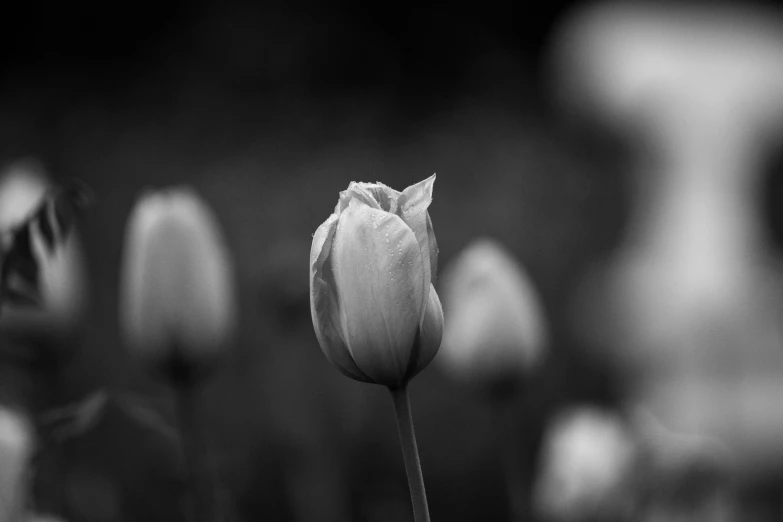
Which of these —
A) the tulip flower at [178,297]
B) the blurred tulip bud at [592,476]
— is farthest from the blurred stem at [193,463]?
the blurred tulip bud at [592,476]

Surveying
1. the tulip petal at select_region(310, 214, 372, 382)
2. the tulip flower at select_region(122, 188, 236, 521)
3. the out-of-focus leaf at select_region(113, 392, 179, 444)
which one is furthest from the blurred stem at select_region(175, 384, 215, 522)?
the tulip petal at select_region(310, 214, 372, 382)

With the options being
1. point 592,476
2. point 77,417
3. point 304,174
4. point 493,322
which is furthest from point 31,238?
point 304,174

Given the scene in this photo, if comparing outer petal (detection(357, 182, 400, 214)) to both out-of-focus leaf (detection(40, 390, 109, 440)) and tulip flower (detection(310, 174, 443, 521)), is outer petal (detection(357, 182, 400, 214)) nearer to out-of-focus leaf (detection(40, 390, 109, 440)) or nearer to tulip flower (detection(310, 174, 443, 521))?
tulip flower (detection(310, 174, 443, 521))

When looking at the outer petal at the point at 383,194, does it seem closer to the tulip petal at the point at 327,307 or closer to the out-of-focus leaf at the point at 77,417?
the tulip petal at the point at 327,307

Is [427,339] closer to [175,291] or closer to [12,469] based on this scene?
[12,469]

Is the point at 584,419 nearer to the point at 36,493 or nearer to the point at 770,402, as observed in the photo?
the point at 36,493

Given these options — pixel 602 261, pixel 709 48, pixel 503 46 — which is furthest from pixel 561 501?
pixel 503 46

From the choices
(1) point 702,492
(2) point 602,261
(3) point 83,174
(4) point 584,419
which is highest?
(3) point 83,174
